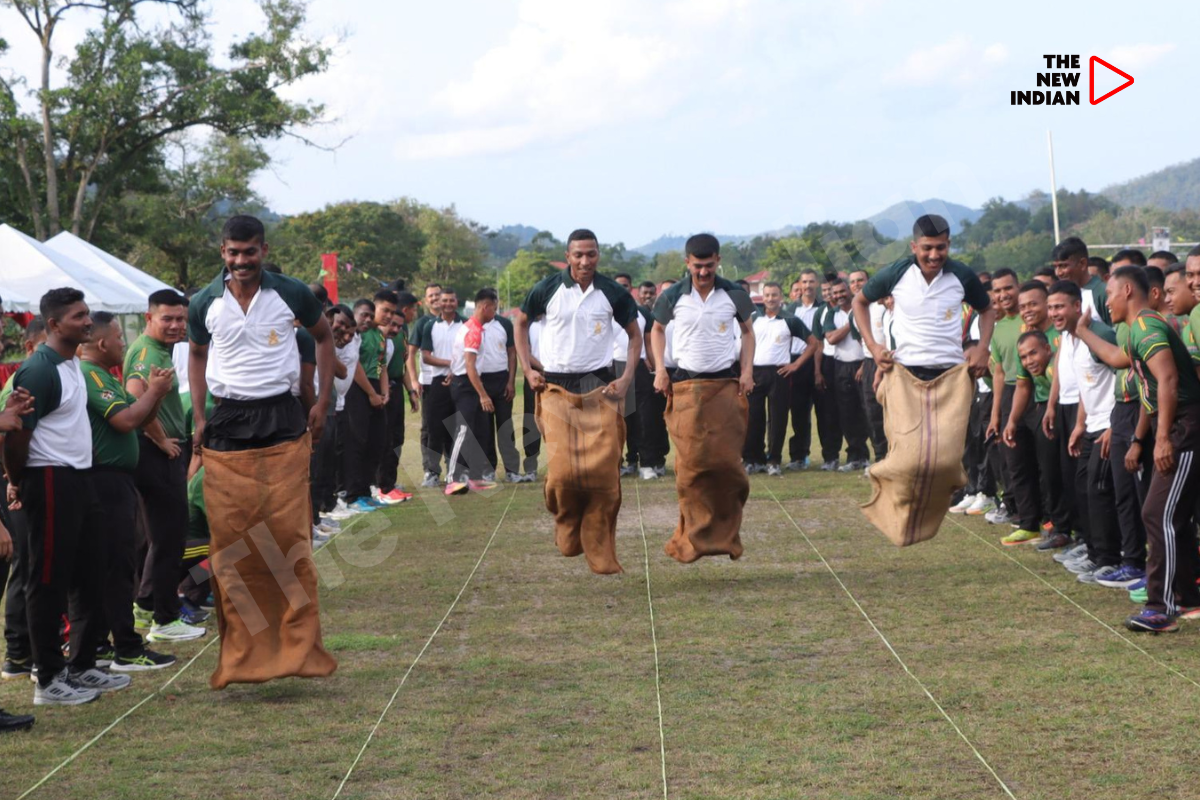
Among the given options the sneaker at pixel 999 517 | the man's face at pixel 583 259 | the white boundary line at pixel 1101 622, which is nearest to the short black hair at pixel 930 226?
the man's face at pixel 583 259

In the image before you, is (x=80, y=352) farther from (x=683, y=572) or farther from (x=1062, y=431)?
(x=1062, y=431)

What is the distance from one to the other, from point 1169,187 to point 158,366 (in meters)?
188

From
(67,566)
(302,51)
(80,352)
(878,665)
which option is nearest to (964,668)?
(878,665)

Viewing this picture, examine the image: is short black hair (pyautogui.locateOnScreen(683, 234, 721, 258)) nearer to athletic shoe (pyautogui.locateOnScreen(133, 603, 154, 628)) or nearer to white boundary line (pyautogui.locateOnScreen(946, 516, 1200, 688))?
white boundary line (pyautogui.locateOnScreen(946, 516, 1200, 688))

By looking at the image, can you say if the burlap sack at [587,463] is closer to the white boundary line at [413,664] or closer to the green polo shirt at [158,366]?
the white boundary line at [413,664]

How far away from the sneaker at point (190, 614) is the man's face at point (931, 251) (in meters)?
5.12

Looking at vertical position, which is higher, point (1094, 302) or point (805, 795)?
point (1094, 302)

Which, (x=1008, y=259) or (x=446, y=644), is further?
(x=1008, y=259)

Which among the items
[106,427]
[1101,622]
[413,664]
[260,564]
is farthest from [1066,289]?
[106,427]

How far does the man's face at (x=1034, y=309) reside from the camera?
32.4ft

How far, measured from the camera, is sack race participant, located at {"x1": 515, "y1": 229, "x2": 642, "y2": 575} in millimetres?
8586

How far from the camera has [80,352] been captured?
24.0 feet

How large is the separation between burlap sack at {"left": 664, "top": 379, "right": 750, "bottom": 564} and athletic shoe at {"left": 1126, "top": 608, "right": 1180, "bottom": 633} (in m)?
2.59

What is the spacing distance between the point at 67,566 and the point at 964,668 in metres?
4.55
